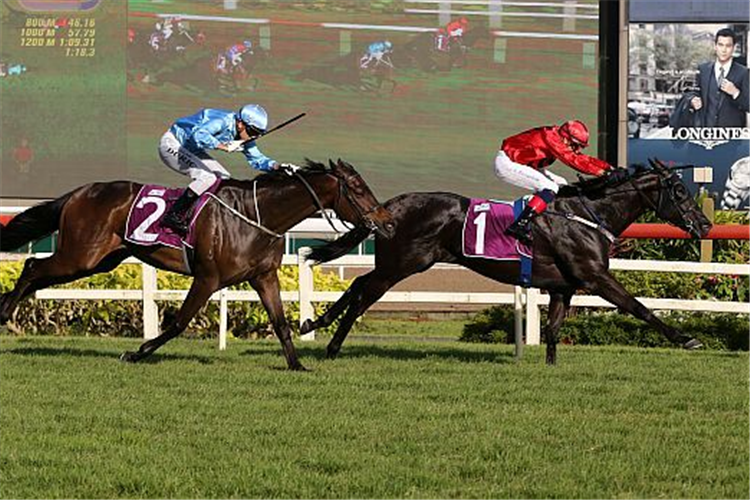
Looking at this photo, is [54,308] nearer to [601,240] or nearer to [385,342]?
[385,342]

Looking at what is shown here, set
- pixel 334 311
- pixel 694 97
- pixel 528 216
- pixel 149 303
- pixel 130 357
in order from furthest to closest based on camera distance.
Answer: pixel 694 97
pixel 149 303
pixel 334 311
pixel 528 216
pixel 130 357

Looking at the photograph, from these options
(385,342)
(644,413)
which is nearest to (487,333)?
(385,342)

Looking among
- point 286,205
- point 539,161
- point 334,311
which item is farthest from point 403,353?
point 286,205

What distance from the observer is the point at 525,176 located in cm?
1096

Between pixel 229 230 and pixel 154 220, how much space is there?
0.50 metres

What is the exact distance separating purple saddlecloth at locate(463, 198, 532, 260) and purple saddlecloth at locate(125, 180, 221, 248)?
1.68 metres

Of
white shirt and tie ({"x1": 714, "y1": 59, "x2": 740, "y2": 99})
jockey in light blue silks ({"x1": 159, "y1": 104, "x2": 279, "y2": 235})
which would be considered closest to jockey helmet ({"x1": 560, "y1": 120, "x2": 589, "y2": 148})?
jockey in light blue silks ({"x1": 159, "y1": 104, "x2": 279, "y2": 235})

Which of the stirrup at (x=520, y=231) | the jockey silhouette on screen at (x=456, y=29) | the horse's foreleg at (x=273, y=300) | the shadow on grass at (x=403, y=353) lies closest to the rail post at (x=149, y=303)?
the shadow on grass at (x=403, y=353)

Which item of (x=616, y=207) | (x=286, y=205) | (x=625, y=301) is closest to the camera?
(x=286, y=205)

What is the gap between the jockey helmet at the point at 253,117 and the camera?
1027 cm

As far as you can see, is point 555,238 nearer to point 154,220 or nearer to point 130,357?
point 154,220

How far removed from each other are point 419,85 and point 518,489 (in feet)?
57.8

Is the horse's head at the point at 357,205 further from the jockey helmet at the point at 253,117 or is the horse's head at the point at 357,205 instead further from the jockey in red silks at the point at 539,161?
the jockey in red silks at the point at 539,161

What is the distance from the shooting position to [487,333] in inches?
528
